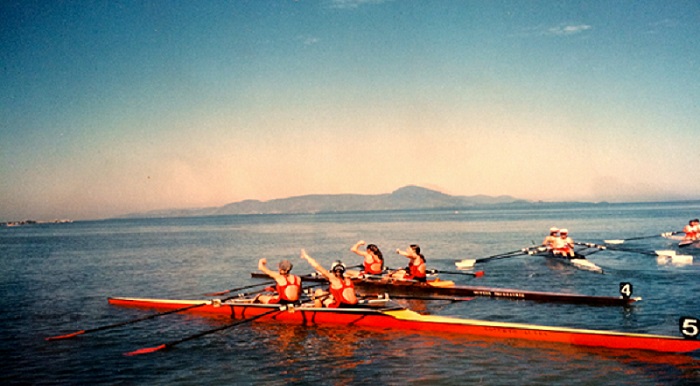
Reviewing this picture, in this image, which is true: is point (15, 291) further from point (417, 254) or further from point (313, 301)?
point (417, 254)

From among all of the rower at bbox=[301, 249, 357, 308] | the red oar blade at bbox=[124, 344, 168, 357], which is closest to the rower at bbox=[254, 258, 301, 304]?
the rower at bbox=[301, 249, 357, 308]

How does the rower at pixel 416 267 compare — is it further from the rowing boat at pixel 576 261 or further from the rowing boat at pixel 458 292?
the rowing boat at pixel 576 261

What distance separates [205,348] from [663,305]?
46.4ft

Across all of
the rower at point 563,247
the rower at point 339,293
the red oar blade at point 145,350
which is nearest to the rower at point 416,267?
the rower at point 339,293

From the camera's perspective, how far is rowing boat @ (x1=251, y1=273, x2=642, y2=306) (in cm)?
1612

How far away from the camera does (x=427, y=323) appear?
13.8 metres

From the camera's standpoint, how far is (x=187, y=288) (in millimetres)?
25109

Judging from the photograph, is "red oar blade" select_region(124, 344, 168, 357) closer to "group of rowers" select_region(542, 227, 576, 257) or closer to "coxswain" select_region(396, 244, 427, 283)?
"coxswain" select_region(396, 244, 427, 283)

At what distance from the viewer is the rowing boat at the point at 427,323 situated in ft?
36.6

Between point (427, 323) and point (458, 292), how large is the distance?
217 inches

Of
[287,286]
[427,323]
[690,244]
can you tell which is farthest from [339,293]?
[690,244]

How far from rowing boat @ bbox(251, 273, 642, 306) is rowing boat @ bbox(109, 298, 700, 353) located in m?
1.38

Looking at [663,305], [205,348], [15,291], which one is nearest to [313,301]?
[205,348]

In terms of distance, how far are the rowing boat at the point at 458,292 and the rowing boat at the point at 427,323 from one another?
54.4 inches
